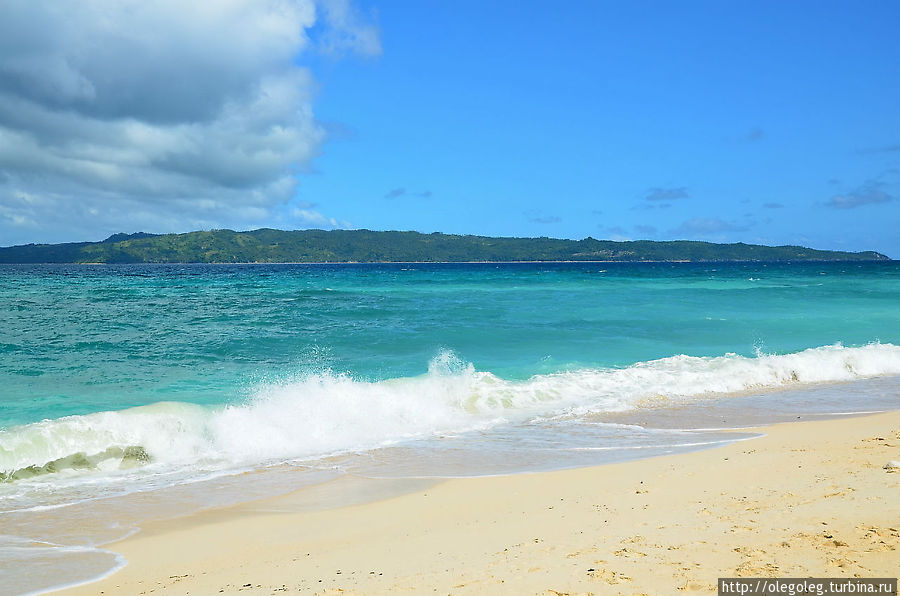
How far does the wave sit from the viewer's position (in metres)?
9.74

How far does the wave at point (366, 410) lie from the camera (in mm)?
9742

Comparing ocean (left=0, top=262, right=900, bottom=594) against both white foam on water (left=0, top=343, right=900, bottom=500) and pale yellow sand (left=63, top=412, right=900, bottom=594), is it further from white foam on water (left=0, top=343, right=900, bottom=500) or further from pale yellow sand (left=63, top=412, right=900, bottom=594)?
pale yellow sand (left=63, top=412, right=900, bottom=594)

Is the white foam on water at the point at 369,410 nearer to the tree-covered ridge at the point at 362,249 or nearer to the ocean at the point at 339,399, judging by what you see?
the ocean at the point at 339,399

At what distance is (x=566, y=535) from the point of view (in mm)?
5430

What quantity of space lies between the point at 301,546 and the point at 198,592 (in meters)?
1.17

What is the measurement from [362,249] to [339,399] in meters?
155

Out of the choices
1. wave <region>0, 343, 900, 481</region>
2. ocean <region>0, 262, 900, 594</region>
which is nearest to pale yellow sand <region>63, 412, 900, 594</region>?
ocean <region>0, 262, 900, 594</region>

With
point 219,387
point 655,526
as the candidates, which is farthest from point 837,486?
point 219,387

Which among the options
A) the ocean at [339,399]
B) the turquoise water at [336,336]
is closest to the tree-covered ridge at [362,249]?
the turquoise water at [336,336]

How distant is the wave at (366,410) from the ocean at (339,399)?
1.8 inches

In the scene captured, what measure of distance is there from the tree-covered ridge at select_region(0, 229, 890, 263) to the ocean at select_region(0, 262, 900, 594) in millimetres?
130750

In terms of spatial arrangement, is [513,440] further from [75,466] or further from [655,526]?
[75,466]

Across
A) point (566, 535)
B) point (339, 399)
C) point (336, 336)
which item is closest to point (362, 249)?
point (336, 336)

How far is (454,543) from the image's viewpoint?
5.49 m
